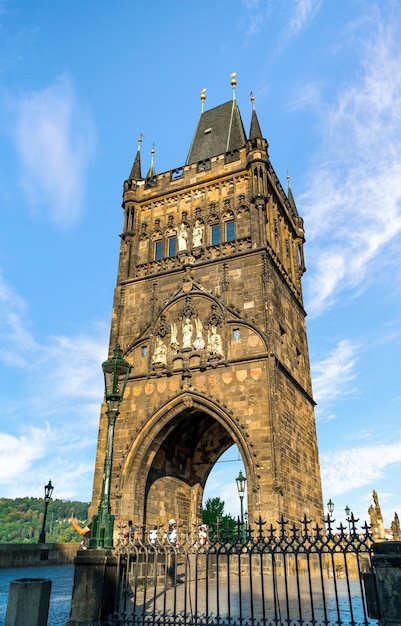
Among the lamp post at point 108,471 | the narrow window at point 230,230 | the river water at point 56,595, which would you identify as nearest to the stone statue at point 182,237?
the narrow window at point 230,230

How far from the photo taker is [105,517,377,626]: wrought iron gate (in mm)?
5980

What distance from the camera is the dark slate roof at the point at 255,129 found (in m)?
22.4

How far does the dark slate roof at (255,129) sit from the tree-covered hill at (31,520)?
341 feet

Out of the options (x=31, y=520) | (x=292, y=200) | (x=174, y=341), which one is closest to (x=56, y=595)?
(x=174, y=341)

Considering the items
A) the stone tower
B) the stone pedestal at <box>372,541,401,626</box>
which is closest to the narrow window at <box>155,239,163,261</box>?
the stone tower

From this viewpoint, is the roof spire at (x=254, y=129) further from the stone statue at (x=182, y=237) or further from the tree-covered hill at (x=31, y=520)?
the tree-covered hill at (x=31, y=520)

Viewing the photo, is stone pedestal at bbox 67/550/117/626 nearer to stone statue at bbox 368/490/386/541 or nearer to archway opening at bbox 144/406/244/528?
archway opening at bbox 144/406/244/528

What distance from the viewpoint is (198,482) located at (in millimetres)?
22141

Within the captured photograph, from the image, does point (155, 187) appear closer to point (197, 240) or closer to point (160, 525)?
point (197, 240)

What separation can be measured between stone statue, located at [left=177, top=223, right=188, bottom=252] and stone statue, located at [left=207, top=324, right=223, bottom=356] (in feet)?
15.4

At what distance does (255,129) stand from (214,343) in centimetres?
1088

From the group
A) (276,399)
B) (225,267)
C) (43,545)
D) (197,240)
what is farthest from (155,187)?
(43,545)

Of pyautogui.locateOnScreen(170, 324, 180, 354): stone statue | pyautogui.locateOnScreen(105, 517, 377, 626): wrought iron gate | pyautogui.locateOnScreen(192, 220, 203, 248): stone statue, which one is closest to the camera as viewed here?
pyautogui.locateOnScreen(105, 517, 377, 626): wrought iron gate

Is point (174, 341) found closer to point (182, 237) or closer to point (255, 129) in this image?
point (182, 237)
